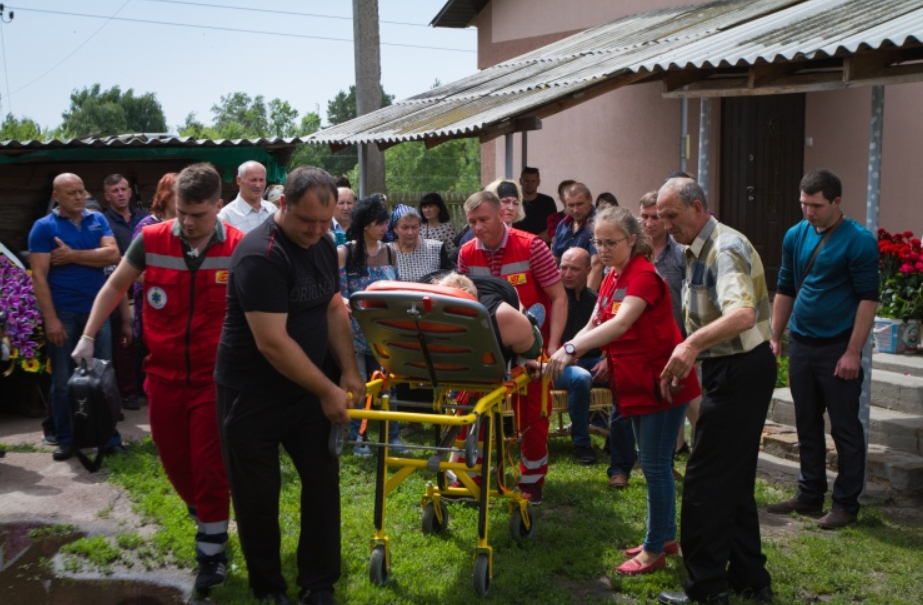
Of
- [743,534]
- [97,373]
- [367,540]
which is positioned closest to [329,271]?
[97,373]

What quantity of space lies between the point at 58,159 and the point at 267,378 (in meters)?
7.21

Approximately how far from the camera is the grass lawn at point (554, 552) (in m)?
5.35

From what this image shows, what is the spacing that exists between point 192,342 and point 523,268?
2.38 meters

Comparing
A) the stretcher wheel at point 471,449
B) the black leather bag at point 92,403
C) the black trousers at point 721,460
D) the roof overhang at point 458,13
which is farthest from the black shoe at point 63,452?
the roof overhang at point 458,13

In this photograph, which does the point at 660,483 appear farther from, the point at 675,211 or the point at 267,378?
the point at 267,378

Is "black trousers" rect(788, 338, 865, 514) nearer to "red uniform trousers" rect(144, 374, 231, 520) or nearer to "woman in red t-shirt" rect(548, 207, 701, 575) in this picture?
"woman in red t-shirt" rect(548, 207, 701, 575)

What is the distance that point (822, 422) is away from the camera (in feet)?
22.1

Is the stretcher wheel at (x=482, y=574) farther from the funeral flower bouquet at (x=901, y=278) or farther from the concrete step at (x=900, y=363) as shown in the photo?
the funeral flower bouquet at (x=901, y=278)

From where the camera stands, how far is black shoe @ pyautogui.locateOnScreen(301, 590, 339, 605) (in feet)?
16.4

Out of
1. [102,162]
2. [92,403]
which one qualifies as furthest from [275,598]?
[102,162]

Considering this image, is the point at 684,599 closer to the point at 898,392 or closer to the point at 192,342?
the point at 192,342

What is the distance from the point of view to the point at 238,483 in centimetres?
487

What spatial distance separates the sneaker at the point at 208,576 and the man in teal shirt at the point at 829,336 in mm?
3526

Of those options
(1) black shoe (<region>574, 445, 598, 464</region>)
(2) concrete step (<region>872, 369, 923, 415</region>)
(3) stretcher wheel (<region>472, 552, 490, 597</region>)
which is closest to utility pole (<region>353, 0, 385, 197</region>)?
(1) black shoe (<region>574, 445, 598, 464</region>)
